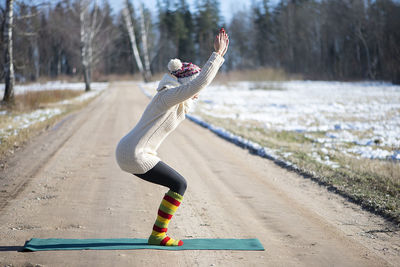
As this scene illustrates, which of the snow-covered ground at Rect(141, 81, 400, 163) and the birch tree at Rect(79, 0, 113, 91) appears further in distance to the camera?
the birch tree at Rect(79, 0, 113, 91)

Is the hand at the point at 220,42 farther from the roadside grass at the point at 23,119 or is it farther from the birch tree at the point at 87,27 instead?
the birch tree at the point at 87,27

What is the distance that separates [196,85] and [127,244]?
5.88 feet

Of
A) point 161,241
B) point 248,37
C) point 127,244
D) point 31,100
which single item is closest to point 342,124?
point 161,241

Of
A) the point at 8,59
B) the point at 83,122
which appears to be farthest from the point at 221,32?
the point at 8,59

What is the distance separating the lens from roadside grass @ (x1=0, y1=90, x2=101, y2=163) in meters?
9.90

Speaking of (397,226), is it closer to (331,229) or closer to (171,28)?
(331,229)

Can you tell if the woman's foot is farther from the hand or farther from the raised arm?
the hand

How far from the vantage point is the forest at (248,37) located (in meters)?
39.8

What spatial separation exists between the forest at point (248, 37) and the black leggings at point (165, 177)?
3057cm

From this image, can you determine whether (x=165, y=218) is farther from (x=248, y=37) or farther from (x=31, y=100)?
(x=248, y=37)


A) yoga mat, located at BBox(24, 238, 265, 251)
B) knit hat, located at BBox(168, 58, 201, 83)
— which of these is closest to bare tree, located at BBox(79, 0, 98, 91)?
yoga mat, located at BBox(24, 238, 265, 251)

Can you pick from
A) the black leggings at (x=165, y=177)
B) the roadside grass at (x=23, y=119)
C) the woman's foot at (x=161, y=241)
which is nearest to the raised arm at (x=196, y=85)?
the black leggings at (x=165, y=177)

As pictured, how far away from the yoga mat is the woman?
77 centimetres

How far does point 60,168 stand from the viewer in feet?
24.9
